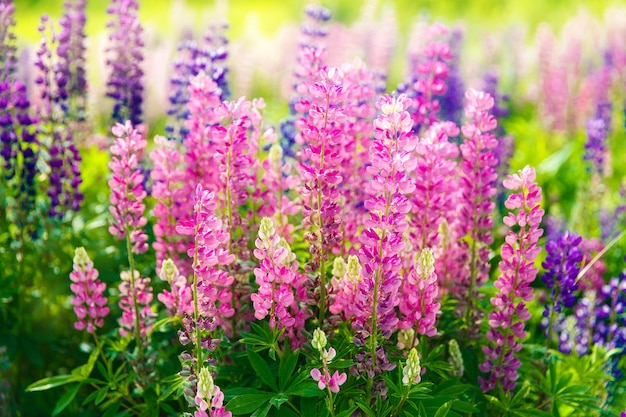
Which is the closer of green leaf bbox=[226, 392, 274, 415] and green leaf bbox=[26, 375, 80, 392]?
green leaf bbox=[226, 392, 274, 415]

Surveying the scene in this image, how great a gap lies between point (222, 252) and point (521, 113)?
8481 mm

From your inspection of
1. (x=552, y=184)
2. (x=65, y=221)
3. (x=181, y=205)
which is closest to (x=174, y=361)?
(x=181, y=205)

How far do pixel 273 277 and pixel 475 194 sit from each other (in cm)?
97

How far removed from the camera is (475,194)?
9.82ft

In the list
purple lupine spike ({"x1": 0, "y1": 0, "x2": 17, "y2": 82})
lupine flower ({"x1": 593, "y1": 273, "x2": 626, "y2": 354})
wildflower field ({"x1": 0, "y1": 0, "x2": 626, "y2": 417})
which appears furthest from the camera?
purple lupine spike ({"x1": 0, "y1": 0, "x2": 17, "y2": 82})

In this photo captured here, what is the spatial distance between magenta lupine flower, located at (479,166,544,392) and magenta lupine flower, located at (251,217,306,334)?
2.51ft

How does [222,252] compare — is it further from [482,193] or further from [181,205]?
[482,193]

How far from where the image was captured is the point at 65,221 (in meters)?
4.15

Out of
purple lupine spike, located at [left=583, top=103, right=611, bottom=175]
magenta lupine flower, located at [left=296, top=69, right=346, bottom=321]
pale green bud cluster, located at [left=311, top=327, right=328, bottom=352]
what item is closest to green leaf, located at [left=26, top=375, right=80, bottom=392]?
magenta lupine flower, located at [left=296, top=69, right=346, bottom=321]

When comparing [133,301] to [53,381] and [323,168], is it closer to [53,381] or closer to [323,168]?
[53,381]

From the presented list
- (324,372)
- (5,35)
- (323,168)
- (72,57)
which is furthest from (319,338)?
(72,57)

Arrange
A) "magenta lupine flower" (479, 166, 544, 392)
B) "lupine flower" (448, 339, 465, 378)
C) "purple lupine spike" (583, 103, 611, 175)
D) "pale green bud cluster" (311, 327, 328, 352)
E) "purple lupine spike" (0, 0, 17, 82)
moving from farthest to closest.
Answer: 1. "purple lupine spike" (583, 103, 611, 175)
2. "purple lupine spike" (0, 0, 17, 82)
3. "lupine flower" (448, 339, 465, 378)
4. "magenta lupine flower" (479, 166, 544, 392)
5. "pale green bud cluster" (311, 327, 328, 352)

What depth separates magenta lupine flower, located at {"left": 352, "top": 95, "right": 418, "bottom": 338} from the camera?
2344 mm

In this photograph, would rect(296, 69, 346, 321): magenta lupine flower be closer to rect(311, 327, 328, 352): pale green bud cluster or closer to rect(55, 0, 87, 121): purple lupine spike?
rect(311, 327, 328, 352): pale green bud cluster
